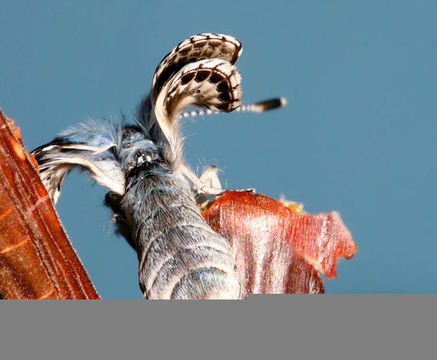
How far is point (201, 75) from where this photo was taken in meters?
2.02

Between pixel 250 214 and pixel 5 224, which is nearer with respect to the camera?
pixel 5 224

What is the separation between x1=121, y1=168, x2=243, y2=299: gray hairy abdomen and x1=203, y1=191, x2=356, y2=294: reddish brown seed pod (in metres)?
0.16

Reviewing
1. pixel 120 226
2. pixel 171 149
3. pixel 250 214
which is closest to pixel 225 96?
pixel 171 149

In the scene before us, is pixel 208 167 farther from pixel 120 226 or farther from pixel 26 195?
pixel 26 195

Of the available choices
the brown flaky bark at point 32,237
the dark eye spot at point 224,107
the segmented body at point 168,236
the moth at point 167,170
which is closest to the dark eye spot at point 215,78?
the moth at point 167,170

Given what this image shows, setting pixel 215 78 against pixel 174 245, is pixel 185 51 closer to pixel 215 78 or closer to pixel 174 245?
pixel 215 78

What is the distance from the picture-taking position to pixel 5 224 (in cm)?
125

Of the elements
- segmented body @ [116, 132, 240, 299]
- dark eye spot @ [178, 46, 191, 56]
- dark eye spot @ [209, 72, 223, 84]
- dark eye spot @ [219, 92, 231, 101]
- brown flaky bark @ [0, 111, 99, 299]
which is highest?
dark eye spot @ [219, 92, 231, 101]

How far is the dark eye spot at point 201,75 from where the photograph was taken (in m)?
2.00

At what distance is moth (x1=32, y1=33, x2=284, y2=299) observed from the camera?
1606 mm

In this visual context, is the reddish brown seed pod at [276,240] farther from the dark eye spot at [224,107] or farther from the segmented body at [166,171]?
the dark eye spot at [224,107]

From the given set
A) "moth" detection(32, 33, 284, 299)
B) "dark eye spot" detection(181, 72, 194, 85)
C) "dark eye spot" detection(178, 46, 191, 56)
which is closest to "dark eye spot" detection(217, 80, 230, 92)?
"moth" detection(32, 33, 284, 299)

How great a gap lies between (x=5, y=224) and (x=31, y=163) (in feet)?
0.40

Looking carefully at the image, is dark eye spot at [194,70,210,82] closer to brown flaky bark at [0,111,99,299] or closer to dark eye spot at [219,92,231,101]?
dark eye spot at [219,92,231,101]
